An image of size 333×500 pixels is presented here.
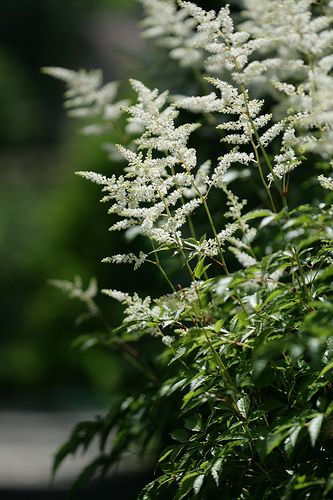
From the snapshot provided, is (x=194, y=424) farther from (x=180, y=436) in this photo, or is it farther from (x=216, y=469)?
(x=216, y=469)

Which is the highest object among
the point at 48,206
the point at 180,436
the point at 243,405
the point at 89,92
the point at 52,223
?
the point at 89,92

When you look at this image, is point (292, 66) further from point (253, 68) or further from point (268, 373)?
point (268, 373)

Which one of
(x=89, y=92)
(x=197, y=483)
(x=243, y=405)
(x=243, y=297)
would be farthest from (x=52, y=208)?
(x=197, y=483)

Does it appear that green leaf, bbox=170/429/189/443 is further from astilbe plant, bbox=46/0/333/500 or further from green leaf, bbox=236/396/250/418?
green leaf, bbox=236/396/250/418

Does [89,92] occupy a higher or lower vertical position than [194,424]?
higher

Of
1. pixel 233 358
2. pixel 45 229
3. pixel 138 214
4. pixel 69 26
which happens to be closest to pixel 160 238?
pixel 138 214

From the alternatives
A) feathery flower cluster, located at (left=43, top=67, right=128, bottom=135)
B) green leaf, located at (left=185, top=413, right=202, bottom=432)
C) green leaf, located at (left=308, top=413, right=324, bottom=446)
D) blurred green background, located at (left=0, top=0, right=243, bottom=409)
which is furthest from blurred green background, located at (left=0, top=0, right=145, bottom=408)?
green leaf, located at (left=308, top=413, right=324, bottom=446)

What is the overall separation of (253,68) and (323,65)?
0.25 metres

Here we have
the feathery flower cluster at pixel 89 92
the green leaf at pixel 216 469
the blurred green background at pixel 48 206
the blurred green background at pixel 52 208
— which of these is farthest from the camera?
the blurred green background at pixel 48 206

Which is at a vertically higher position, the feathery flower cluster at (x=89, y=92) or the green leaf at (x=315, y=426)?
the feathery flower cluster at (x=89, y=92)

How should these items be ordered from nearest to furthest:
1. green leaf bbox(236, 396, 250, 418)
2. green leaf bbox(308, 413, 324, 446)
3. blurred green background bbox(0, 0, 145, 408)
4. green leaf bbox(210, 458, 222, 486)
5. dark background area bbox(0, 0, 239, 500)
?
green leaf bbox(308, 413, 324, 446) → green leaf bbox(210, 458, 222, 486) → green leaf bbox(236, 396, 250, 418) → dark background area bbox(0, 0, 239, 500) → blurred green background bbox(0, 0, 145, 408)

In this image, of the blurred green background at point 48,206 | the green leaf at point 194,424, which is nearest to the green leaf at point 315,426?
the green leaf at point 194,424

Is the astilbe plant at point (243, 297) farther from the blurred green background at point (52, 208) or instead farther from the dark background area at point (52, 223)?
the dark background area at point (52, 223)

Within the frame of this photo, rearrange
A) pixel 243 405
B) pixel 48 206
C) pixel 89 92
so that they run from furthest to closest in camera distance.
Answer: pixel 48 206
pixel 89 92
pixel 243 405
